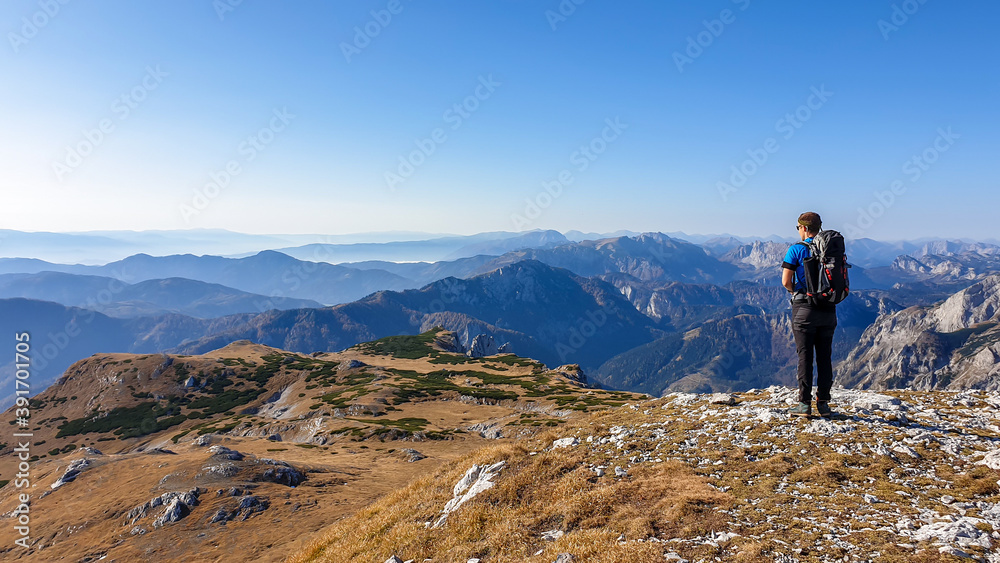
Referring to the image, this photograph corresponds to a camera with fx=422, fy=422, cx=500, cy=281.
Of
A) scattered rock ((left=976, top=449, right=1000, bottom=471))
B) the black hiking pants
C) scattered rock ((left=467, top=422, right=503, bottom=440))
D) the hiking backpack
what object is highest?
the hiking backpack

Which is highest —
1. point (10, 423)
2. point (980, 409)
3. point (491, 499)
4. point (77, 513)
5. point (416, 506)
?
point (980, 409)

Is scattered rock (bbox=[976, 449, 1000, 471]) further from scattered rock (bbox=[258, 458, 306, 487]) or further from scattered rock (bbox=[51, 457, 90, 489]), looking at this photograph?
scattered rock (bbox=[51, 457, 90, 489])

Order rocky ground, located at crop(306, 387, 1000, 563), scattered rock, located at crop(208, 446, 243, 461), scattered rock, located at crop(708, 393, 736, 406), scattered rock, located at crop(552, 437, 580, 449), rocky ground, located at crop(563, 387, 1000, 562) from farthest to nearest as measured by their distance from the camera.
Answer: scattered rock, located at crop(208, 446, 243, 461) < scattered rock, located at crop(708, 393, 736, 406) < scattered rock, located at crop(552, 437, 580, 449) < rocky ground, located at crop(306, 387, 1000, 563) < rocky ground, located at crop(563, 387, 1000, 562)

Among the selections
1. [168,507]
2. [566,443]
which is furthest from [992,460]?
[168,507]

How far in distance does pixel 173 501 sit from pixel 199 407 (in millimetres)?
79586

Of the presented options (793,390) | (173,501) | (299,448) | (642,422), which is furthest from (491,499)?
(299,448)

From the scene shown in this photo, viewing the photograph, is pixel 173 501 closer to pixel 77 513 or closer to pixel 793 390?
pixel 77 513

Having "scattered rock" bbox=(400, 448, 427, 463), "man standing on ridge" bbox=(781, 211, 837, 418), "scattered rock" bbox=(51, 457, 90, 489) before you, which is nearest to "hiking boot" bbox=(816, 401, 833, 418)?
"man standing on ridge" bbox=(781, 211, 837, 418)

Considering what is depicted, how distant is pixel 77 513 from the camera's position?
30078mm

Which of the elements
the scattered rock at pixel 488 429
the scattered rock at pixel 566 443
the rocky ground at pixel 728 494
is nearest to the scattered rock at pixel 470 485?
the rocky ground at pixel 728 494

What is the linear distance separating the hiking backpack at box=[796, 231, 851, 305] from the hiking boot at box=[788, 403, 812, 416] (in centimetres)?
497

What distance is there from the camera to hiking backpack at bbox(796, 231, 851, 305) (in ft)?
44.4

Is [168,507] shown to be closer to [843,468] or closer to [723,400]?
[723,400]

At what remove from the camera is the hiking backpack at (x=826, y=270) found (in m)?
13.5
